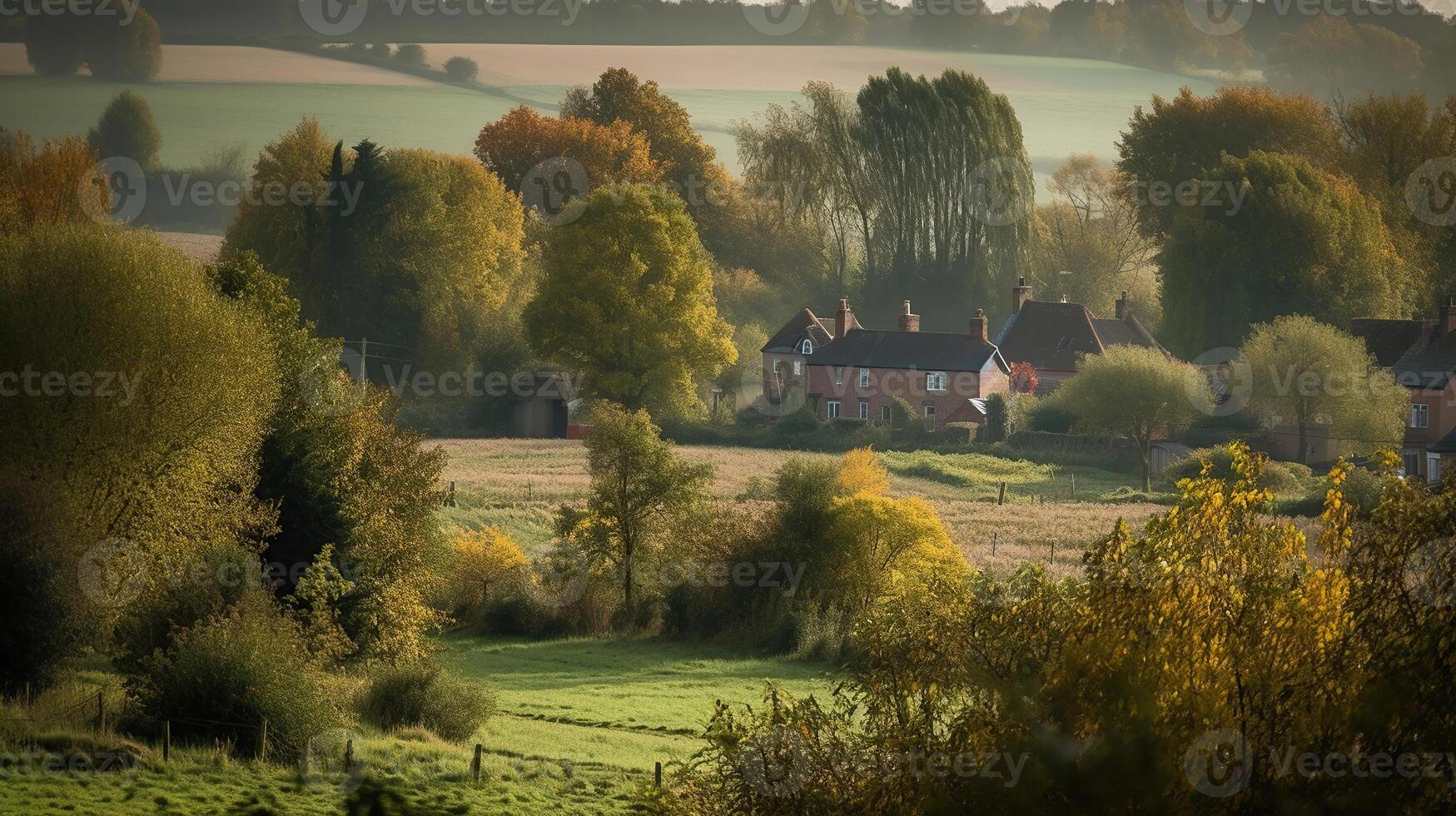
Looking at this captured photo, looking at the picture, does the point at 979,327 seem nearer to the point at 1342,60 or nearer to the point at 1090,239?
the point at 1090,239

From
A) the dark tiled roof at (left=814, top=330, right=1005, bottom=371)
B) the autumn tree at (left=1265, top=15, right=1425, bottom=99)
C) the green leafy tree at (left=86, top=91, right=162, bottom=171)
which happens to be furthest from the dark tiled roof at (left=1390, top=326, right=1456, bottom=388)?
the autumn tree at (left=1265, top=15, right=1425, bottom=99)

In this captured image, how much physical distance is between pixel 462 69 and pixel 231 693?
10502 centimetres

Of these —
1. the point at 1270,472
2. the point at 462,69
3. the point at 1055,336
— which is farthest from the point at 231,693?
the point at 462,69

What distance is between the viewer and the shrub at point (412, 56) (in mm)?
125312

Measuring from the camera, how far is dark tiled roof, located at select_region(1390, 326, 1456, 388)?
5981 cm

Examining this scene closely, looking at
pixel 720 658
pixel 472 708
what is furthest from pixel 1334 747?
pixel 720 658

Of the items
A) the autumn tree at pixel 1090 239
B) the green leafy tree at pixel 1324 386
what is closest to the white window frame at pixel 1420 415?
the green leafy tree at pixel 1324 386

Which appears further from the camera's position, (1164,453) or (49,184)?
→ (1164,453)

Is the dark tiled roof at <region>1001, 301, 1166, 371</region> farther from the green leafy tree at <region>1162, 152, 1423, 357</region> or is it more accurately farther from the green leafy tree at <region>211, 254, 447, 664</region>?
the green leafy tree at <region>211, 254, 447, 664</region>

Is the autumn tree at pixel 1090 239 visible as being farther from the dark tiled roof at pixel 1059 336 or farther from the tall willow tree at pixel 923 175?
the dark tiled roof at pixel 1059 336

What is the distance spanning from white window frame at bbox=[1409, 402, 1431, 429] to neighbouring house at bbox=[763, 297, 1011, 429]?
1965 centimetres

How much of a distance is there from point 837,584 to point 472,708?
1258cm

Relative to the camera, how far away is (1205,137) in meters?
84.6

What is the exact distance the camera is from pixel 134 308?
103 feet
